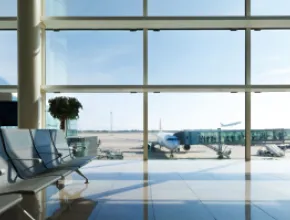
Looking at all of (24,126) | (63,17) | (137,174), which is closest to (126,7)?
(63,17)

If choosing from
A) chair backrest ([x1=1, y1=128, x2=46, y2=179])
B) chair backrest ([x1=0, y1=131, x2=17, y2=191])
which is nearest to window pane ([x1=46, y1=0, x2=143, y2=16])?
chair backrest ([x1=1, y1=128, x2=46, y2=179])

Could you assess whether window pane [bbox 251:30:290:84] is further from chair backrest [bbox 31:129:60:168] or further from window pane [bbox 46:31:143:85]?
chair backrest [bbox 31:129:60:168]

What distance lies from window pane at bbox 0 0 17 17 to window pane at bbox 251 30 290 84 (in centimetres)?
576

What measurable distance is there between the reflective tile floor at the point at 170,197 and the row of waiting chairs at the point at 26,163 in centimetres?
35

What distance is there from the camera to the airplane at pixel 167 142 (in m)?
7.40

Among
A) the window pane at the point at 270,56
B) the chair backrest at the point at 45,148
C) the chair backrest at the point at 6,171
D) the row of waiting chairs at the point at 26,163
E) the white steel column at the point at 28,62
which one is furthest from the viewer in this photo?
the window pane at the point at 270,56

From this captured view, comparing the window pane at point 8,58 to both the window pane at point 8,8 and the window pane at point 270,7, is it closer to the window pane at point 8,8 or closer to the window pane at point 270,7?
the window pane at point 8,8

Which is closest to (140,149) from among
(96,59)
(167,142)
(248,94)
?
(167,142)

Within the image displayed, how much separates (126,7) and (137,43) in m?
0.87

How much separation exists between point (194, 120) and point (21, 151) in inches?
192

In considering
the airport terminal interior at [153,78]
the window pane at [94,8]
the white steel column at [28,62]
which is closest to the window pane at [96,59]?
the airport terminal interior at [153,78]

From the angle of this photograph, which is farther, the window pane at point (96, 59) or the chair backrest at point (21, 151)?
the window pane at point (96, 59)

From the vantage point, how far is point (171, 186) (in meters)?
4.16

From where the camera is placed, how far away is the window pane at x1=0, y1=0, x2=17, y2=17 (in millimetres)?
7141
